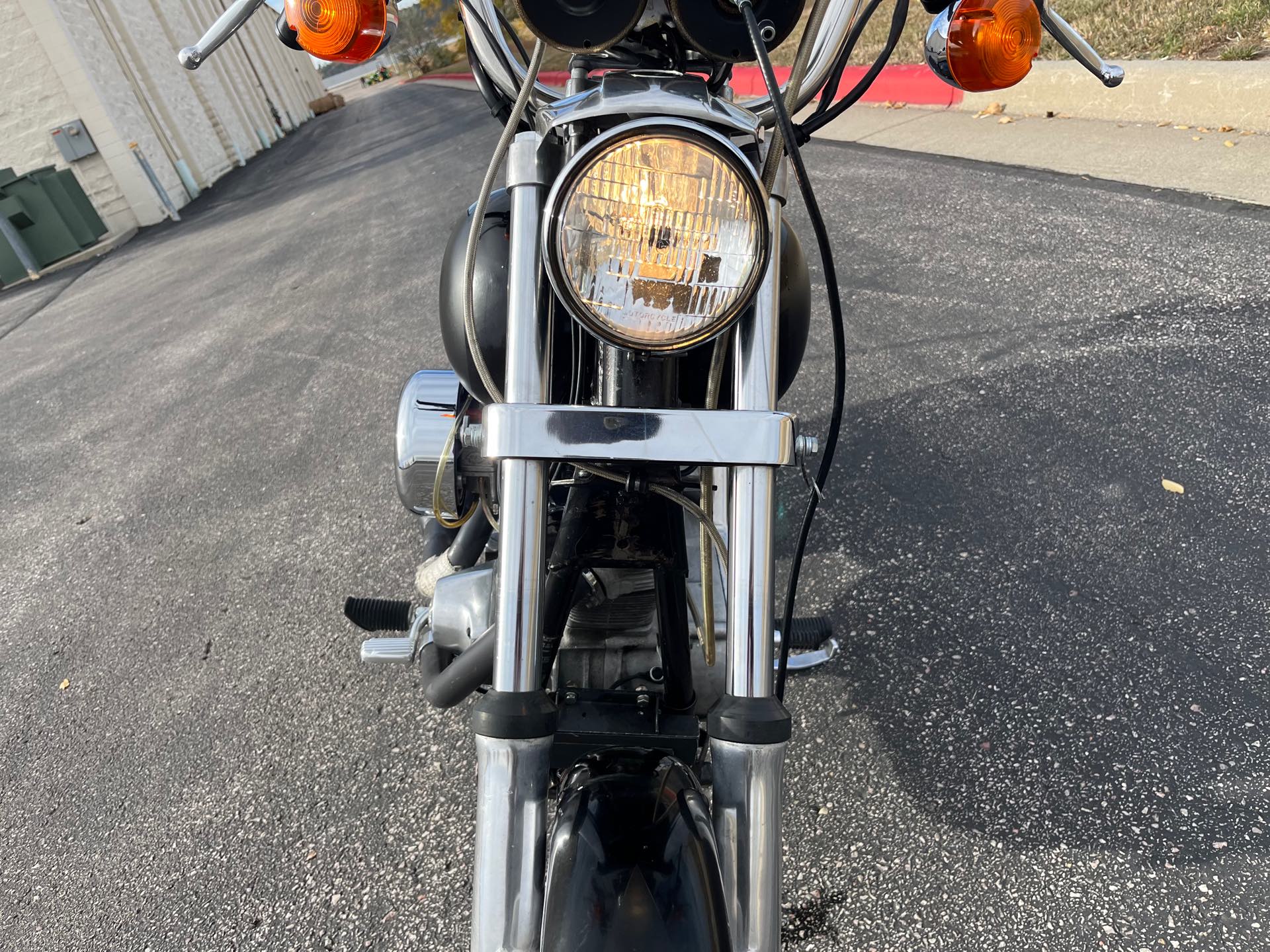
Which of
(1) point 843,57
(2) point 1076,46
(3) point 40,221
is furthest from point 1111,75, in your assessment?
(3) point 40,221

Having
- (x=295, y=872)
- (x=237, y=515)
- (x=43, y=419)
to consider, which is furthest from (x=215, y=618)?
(x=43, y=419)

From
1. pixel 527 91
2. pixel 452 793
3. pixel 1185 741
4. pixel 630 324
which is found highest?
pixel 527 91

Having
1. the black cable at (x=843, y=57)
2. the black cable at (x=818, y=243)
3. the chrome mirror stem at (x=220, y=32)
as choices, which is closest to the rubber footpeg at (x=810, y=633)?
the black cable at (x=818, y=243)

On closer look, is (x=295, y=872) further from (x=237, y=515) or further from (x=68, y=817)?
(x=237, y=515)

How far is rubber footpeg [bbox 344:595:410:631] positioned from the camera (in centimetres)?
218

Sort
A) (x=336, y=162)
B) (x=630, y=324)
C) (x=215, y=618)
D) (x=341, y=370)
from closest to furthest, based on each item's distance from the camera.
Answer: (x=630, y=324), (x=215, y=618), (x=341, y=370), (x=336, y=162)

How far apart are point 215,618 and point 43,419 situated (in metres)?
3.38

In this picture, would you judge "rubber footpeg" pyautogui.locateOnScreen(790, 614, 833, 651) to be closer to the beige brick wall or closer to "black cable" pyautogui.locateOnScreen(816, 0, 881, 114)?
"black cable" pyautogui.locateOnScreen(816, 0, 881, 114)

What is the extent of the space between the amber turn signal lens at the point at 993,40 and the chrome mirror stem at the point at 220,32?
3.69 feet

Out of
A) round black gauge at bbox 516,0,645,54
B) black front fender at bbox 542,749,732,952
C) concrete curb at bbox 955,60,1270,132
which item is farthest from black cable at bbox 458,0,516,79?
concrete curb at bbox 955,60,1270,132

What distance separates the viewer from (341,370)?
477 centimetres

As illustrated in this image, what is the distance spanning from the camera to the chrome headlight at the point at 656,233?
0.96 metres

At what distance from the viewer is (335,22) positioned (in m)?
1.23

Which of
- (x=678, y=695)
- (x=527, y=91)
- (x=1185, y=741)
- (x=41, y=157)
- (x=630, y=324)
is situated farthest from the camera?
(x=41, y=157)
